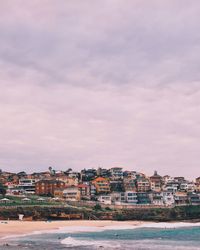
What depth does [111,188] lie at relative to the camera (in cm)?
14662

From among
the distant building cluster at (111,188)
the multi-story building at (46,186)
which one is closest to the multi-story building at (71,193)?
the distant building cluster at (111,188)

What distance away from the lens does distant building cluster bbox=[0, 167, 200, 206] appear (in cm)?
12825

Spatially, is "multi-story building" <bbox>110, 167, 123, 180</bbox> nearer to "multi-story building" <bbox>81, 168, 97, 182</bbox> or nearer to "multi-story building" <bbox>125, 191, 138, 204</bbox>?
"multi-story building" <bbox>81, 168, 97, 182</bbox>

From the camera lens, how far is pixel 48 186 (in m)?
135

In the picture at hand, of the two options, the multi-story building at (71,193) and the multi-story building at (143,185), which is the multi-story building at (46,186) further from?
the multi-story building at (143,185)

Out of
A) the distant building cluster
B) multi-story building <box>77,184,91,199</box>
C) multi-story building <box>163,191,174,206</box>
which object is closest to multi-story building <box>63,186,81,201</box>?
the distant building cluster

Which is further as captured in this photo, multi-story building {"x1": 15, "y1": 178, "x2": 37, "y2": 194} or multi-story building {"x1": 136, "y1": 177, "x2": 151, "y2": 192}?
multi-story building {"x1": 136, "y1": 177, "x2": 151, "y2": 192}

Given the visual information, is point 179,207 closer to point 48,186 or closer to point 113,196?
point 113,196

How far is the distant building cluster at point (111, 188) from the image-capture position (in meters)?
128

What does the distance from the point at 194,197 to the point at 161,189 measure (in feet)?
53.5

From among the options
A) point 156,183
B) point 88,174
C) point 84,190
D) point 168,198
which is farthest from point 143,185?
point 88,174

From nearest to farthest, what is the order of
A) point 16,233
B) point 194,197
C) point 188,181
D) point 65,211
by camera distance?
1. point 16,233
2. point 65,211
3. point 194,197
4. point 188,181

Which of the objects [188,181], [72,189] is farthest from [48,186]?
[188,181]

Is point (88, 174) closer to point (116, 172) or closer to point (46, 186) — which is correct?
point (116, 172)
